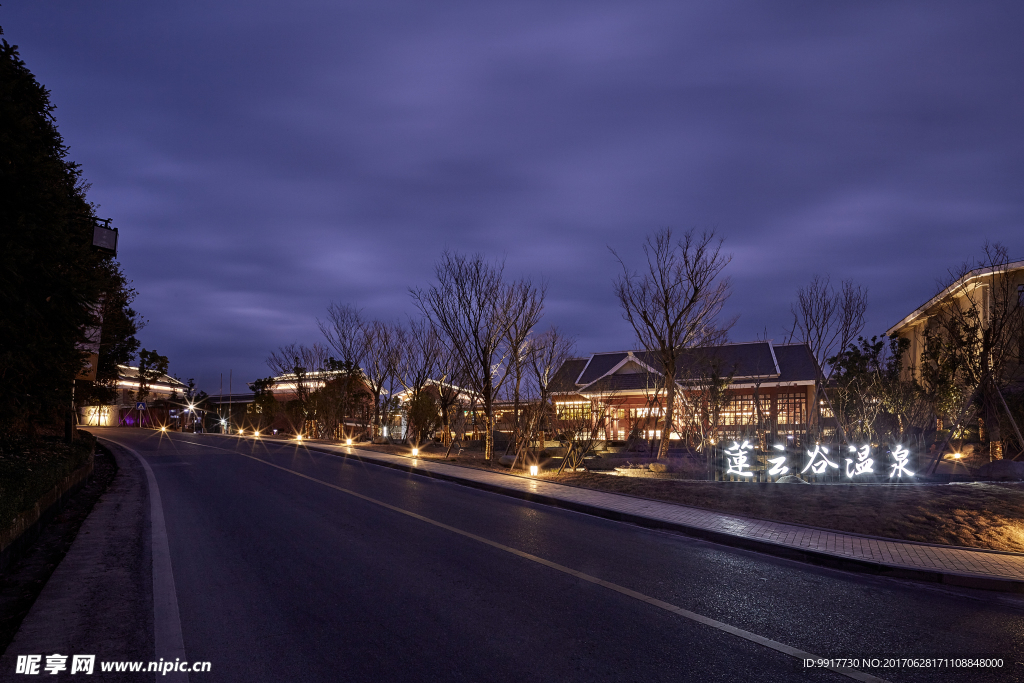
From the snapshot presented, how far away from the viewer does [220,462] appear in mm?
21859

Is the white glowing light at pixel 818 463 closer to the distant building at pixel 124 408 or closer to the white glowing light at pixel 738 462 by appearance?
the white glowing light at pixel 738 462

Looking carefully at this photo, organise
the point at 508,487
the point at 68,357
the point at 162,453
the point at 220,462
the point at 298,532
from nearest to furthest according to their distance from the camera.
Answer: the point at 298,532, the point at 68,357, the point at 508,487, the point at 220,462, the point at 162,453

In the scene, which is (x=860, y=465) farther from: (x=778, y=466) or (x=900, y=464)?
(x=778, y=466)

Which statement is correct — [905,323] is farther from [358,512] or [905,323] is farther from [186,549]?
[186,549]

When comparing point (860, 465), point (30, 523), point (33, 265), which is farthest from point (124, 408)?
point (860, 465)

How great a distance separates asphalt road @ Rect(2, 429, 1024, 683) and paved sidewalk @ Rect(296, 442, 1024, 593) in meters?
0.32

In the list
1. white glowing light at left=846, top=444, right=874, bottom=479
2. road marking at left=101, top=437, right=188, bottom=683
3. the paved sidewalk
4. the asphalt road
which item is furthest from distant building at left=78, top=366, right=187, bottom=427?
white glowing light at left=846, top=444, right=874, bottom=479

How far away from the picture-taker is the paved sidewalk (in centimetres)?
693

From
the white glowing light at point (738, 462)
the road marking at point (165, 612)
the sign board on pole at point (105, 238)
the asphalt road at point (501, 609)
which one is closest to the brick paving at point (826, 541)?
the asphalt road at point (501, 609)

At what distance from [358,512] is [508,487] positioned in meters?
4.39

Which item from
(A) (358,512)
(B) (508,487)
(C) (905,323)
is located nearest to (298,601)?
(A) (358,512)

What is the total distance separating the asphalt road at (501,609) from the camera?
4.45 metres

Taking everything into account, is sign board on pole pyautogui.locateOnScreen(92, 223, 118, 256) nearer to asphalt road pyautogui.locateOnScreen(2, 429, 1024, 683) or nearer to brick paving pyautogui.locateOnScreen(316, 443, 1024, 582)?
asphalt road pyautogui.locateOnScreen(2, 429, 1024, 683)

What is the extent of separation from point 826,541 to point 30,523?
36.3ft
